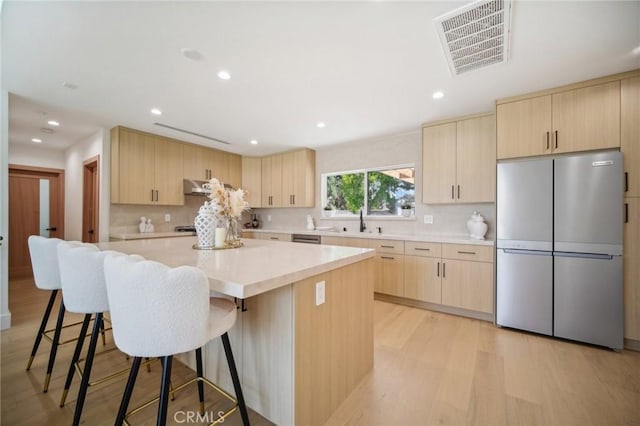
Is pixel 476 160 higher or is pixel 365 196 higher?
pixel 476 160

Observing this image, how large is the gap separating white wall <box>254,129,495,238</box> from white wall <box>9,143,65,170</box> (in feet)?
15.3

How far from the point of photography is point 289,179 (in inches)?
197

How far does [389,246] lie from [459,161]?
4.69ft

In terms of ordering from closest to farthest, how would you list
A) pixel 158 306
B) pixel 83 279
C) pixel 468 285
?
pixel 158 306 → pixel 83 279 → pixel 468 285

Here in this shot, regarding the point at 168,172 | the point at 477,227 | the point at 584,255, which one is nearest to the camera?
the point at 584,255

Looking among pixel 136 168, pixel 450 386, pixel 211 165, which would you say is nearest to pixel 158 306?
pixel 450 386

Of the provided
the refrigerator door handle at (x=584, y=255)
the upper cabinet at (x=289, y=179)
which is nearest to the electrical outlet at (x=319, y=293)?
the refrigerator door handle at (x=584, y=255)

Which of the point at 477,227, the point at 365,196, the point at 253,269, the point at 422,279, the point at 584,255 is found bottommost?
the point at 422,279

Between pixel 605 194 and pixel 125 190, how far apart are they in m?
5.63

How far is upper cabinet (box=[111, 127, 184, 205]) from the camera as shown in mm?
3693

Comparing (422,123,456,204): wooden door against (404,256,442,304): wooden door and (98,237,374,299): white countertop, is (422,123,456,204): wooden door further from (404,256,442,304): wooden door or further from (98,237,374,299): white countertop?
(98,237,374,299): white countertop

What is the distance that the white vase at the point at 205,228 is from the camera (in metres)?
2.12

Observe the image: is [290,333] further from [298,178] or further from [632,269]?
[298,178]

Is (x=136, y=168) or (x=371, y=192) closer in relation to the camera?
(x=136, y=168)
